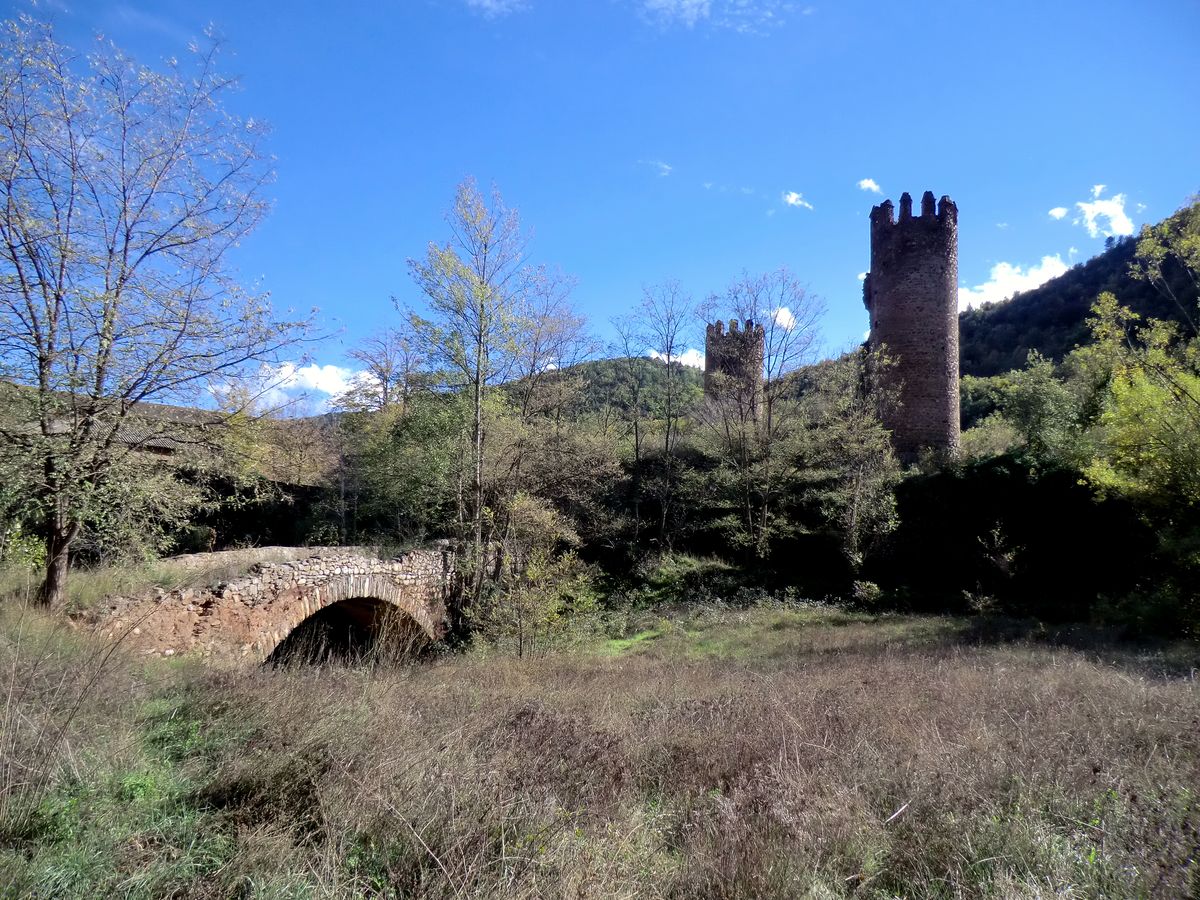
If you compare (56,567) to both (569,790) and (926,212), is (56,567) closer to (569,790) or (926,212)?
(569,790)

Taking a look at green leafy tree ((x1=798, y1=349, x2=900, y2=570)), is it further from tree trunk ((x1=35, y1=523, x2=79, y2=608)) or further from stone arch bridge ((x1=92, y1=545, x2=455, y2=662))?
tree trunk ((x1=35, y1=523, x2=79, y2=608))

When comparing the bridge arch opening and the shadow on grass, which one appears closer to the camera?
the shadow on grass

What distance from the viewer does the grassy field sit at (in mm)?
2666

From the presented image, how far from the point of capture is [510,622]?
1232 cm

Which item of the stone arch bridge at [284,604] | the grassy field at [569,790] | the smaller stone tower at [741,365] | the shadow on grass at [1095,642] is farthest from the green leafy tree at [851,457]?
the grassy field at [569,790]

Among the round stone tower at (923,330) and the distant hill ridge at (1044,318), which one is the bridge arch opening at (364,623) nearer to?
the round stone tower at (923,330)

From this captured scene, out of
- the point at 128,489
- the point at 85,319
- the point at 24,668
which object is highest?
the point at 85,319

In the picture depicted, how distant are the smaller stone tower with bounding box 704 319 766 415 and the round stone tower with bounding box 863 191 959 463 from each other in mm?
4160

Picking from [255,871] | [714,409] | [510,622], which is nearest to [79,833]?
[255,871]

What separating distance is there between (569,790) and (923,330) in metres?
21.5

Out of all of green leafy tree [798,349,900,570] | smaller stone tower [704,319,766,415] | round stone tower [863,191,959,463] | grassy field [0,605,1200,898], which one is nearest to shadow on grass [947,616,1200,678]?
grassy field [0,605,1200,898]

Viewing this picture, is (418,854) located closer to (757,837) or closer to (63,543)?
(757,837)

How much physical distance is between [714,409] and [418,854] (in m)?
21.6

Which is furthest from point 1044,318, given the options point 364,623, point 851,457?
point 364,623
